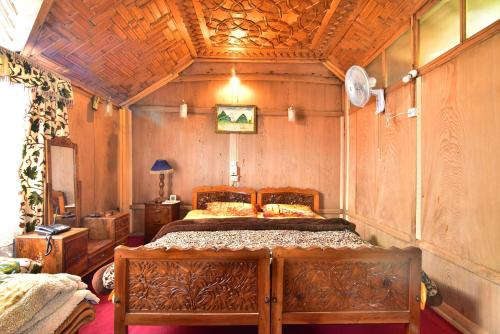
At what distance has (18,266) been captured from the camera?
2.01 metres

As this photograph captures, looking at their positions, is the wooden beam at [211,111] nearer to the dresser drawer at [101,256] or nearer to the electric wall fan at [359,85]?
the electric wall fan at [359,85]

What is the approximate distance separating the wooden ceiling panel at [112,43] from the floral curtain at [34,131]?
0.21 m

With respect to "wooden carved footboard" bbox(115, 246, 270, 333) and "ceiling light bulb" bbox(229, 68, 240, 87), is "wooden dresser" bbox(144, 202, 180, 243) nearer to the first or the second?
"ceiling light bulb" bbox(229, 68, 240, 87)

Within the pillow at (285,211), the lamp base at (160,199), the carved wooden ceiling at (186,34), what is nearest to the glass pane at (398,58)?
the carved wooden ceiling at (186,34)

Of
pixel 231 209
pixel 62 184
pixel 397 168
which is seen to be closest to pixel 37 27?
pixel 62 184

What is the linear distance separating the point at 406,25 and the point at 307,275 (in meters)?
2.69

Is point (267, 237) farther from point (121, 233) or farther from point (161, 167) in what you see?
point (161, 167)

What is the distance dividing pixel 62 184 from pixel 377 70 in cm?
392

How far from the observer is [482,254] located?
1940mm

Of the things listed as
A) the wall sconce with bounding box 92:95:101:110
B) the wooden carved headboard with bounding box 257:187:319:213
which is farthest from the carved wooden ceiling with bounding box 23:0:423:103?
the wooden carved headboard with bounding box 257:187:319:213

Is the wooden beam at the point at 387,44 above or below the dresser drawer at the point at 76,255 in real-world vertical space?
above

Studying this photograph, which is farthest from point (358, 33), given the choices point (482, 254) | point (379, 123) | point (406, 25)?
point (482, 254)

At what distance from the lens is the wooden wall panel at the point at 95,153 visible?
3.47 metres

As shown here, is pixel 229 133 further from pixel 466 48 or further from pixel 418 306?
pixel 418 306
